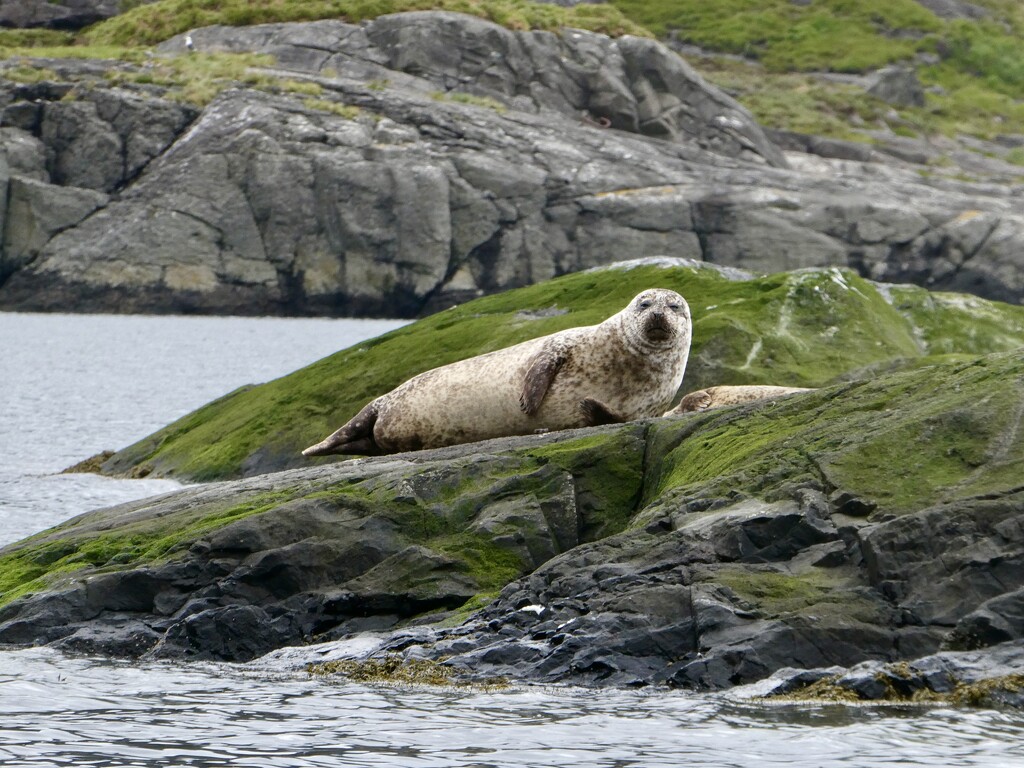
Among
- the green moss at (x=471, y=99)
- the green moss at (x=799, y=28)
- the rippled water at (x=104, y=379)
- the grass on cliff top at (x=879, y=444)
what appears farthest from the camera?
the green moss at (x=799, y=28)

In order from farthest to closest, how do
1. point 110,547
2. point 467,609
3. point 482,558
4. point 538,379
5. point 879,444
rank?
point 538,379
point 110,547
point 482,558
point 467,609
point 879,444

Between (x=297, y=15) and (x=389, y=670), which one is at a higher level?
(x=297, y=15)

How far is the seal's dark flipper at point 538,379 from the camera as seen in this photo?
11.8 metres

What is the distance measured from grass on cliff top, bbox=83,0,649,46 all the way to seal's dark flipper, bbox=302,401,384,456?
2134 inches

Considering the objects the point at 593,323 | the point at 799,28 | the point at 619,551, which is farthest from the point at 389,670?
the point at 799,28

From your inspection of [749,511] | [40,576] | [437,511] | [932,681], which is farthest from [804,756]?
[40,576]

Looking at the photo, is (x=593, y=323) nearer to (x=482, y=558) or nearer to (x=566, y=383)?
(x=566, y=383)

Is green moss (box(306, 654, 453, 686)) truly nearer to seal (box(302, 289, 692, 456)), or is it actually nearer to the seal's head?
seal (box(302, 289, 692, 456))

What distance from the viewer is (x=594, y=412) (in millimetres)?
11969

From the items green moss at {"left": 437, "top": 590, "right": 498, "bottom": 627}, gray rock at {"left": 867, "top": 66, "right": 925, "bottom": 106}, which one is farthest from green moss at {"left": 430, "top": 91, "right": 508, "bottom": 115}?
green moss at {"left": 437, "top": 590, "right": 498, "bottom": 627}

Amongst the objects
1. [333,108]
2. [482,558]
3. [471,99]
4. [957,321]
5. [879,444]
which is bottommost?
[482,558]

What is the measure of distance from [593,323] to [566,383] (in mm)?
3036

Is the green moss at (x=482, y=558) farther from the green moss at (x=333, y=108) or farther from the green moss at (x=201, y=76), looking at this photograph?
the green moss at (x=201, y=76)

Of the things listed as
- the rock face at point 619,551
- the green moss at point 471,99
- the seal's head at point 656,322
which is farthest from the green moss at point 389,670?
the green moss at point 471,99
